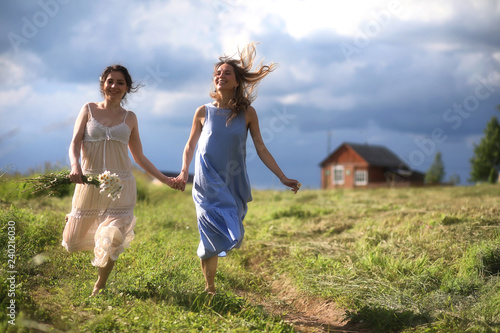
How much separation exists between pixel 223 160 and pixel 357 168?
106ft

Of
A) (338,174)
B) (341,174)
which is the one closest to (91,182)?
(341,174)

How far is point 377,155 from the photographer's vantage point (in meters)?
38.4

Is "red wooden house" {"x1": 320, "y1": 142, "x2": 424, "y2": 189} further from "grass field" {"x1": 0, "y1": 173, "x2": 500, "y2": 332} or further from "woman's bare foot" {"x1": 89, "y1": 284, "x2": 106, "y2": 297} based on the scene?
"woman's bare foot" {"x1": 89, "y1": 284, "x2": 106, "y2": 297}

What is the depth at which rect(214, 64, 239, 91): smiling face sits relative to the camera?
4984mm

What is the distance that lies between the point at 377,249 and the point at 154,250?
304cm

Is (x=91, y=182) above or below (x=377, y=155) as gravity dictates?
below

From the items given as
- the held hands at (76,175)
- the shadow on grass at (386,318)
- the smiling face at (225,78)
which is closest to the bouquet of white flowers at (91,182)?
the held hands at (76,175)

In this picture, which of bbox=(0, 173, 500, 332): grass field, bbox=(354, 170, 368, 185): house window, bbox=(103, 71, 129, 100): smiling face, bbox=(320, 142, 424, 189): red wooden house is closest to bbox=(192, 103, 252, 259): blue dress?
bbox=(0, 173, 500, 332): grass field

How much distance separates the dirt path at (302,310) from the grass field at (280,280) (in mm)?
17

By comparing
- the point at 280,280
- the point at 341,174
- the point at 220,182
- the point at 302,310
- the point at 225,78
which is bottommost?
the point at 302,310

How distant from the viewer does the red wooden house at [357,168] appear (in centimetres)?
3584

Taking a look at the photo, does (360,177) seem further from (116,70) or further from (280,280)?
(116,70)

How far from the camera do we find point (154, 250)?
6285 millimetres

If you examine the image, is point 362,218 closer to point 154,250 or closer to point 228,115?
point 154,250
